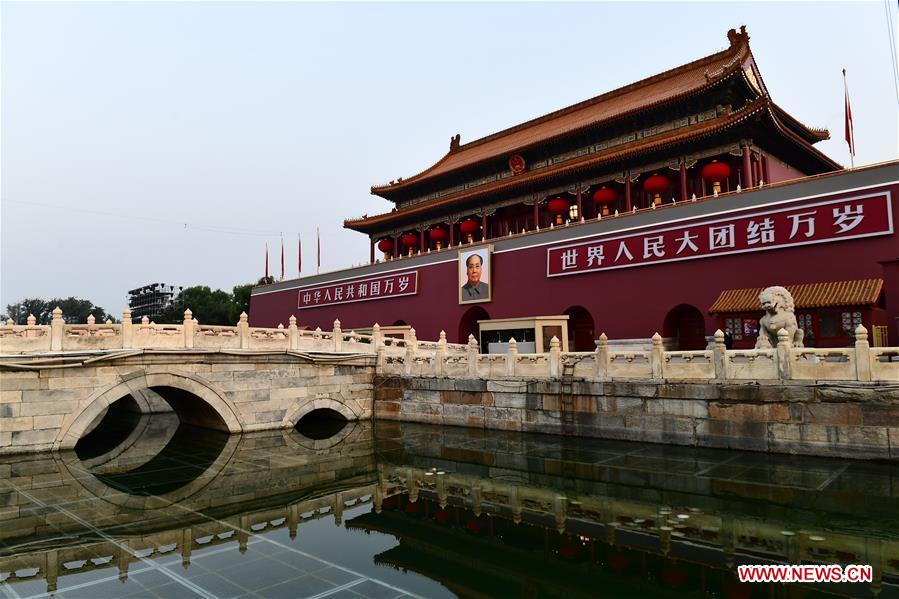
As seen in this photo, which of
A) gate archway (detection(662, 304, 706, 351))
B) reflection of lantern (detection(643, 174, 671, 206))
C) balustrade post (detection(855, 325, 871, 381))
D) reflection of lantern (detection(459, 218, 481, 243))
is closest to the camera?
balustrade post (detection(855, 325, 871, 381))

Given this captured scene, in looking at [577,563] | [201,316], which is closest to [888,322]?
[577,563]

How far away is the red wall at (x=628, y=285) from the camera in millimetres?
12023

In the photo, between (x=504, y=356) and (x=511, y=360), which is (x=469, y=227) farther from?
(x=511, y=360)

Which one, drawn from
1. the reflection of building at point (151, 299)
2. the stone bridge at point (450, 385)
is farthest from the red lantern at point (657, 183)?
the reflection of building at point (151, 299)

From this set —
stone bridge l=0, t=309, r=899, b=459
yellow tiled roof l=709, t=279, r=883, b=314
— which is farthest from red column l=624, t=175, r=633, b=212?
stone bridge l=0, t=309, r=899, b=459

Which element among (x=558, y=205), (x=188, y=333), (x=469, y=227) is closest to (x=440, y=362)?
(x=188, y=333)

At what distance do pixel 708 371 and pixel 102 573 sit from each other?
8.58 meters

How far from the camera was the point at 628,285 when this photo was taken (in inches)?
613

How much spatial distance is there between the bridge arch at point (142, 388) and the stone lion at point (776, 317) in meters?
10.3

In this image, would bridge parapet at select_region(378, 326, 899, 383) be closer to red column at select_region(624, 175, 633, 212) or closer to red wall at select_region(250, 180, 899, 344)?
red wall at select_region(250, 180, 899, 344)

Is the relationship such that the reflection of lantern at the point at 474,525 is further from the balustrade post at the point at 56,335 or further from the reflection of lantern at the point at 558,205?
the reflection of lantern at the point at 558,205

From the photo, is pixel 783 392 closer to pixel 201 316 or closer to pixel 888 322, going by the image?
pixel 888 322

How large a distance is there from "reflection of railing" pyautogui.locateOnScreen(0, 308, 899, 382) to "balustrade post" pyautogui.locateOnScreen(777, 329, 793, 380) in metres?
0.01

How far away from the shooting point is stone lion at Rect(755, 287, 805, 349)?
943 cm
